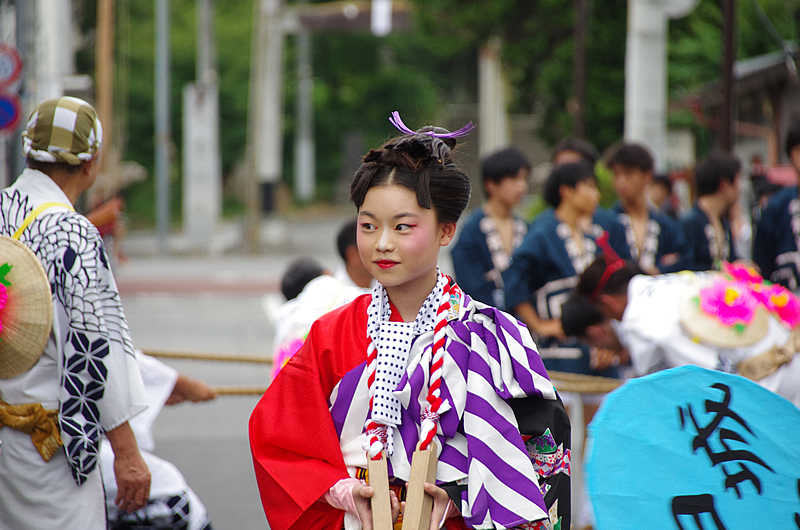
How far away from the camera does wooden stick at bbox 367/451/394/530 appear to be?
2.02 meters

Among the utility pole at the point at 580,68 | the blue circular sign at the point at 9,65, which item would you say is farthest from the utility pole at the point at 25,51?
the utility pole at the point at 580,68

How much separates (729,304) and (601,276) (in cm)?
80

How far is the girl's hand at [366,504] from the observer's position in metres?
2.04

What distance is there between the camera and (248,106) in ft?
108

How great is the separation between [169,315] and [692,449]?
10555mm

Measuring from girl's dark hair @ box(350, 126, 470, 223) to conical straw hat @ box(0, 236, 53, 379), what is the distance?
944 millimetres

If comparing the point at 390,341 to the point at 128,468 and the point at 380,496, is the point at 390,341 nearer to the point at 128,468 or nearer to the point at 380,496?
the point at 380,496

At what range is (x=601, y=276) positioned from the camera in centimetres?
Result: 391

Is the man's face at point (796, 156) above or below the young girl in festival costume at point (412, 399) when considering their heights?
above

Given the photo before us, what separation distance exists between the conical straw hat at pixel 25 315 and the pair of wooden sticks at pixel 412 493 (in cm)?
106

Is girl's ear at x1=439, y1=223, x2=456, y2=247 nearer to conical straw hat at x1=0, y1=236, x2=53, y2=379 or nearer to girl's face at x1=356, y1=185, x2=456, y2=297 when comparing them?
girl's face at x1=356, y1=185, x2=456, y2=297

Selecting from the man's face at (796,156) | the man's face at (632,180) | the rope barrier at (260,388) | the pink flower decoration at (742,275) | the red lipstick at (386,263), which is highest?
the man's face at (796,156)

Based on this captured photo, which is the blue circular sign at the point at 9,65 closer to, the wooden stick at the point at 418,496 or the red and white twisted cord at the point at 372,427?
the red and white twisted cord at the point at 372,427

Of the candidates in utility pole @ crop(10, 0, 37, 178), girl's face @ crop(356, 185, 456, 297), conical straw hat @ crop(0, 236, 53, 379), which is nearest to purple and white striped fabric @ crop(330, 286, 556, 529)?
girl's face @ crop(356, 185, 456, 297)
